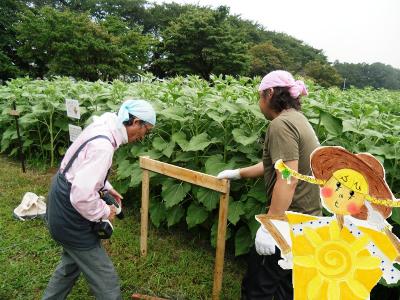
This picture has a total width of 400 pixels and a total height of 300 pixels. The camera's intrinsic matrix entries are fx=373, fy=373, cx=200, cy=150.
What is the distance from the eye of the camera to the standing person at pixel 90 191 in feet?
6.97

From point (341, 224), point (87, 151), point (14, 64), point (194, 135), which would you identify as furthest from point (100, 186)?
point (14, 64)

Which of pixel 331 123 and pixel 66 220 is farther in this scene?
pixel 331 123

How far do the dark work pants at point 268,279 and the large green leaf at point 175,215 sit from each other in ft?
5.10

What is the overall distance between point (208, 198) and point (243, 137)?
0.71m

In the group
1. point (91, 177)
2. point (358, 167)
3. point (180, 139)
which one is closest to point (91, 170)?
point (91, 177)

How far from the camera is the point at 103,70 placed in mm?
19734

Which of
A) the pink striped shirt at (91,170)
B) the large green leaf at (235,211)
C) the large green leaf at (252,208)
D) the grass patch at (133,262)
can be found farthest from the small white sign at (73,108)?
the pink striped shirt at (91,170)

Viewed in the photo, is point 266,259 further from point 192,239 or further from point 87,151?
point 192,239

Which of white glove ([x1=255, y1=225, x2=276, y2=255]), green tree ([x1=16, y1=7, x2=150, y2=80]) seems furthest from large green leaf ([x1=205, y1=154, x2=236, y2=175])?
green tree ([x1=16, y1=7, x2=150, y2=80])

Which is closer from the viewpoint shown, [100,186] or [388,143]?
[100,186]

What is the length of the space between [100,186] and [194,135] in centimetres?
185

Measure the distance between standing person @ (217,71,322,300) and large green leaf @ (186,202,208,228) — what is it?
1.26 m

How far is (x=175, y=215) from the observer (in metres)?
3.95

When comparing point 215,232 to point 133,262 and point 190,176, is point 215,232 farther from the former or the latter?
point 190,176
